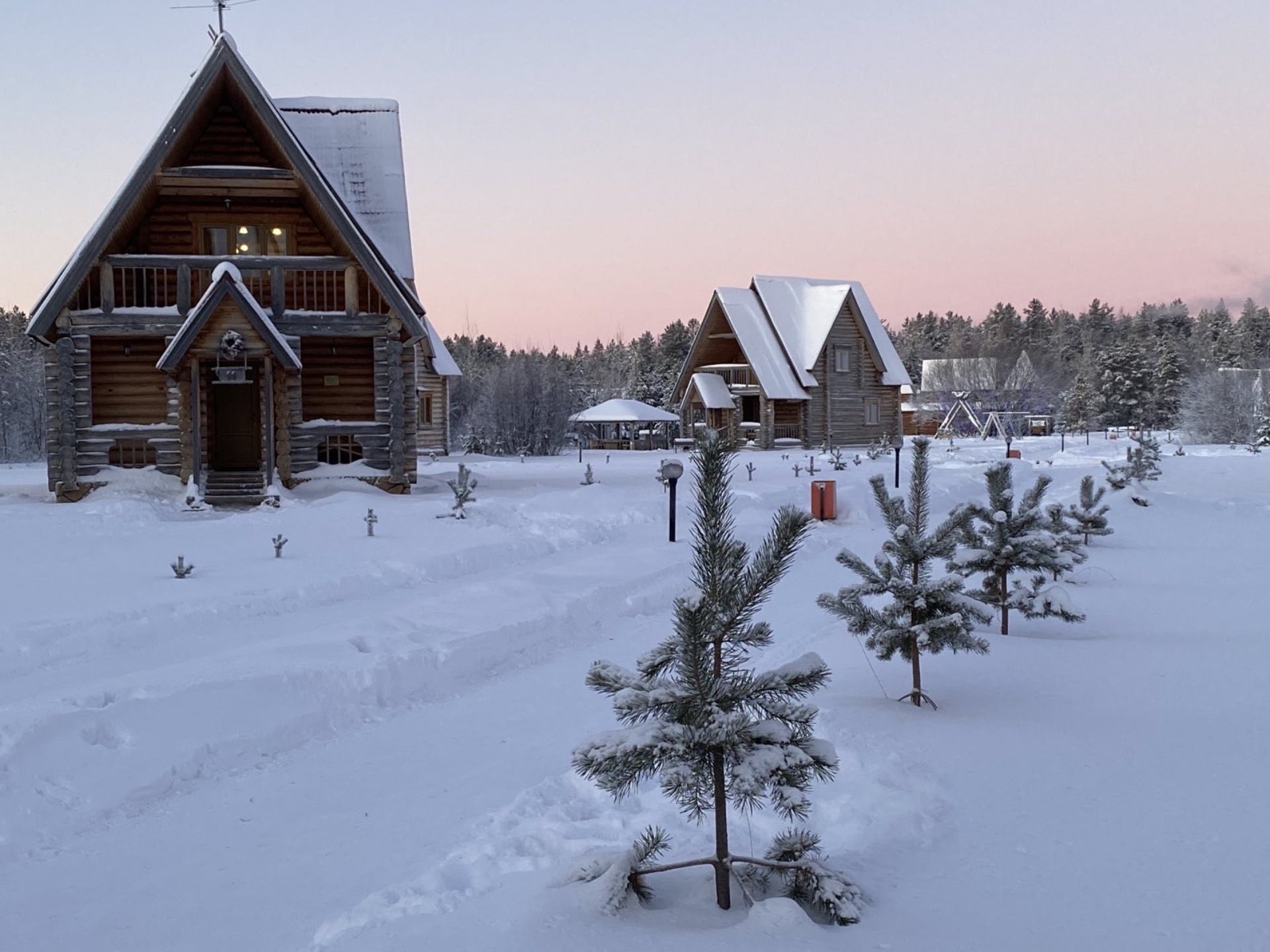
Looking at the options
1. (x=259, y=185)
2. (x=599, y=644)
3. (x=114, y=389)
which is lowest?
(x=599, y=644)

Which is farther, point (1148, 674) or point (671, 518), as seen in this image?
point (671, 518)

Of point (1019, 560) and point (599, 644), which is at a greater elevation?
point (1019, 560)

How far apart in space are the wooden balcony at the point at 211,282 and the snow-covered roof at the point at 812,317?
28.3 metres

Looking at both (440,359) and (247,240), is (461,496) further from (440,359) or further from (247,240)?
(440,359)

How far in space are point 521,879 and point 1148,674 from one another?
6114 mm

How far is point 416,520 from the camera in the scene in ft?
54.6

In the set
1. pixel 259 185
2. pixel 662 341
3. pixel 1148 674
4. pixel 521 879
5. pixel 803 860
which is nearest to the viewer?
pixel 803 860

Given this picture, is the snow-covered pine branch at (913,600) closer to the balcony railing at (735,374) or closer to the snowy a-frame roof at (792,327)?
the snowy a-frame roof at (792,327)

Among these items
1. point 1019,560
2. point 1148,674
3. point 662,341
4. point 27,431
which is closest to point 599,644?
point 1019,560

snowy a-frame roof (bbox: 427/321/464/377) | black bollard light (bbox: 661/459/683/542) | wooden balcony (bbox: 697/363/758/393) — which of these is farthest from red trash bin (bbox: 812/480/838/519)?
wooden balcony (bbox: 697/363/758/393)

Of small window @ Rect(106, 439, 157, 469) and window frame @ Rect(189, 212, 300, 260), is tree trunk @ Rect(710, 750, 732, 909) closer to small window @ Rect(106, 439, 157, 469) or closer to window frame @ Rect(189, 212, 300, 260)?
window frame @ Rect(189, 212, 300, 260)

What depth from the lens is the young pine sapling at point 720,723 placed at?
3.78m

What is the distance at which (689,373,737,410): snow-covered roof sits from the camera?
149 ft

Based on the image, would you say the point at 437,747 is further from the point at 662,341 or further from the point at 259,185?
the point at 662,341
